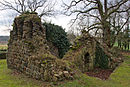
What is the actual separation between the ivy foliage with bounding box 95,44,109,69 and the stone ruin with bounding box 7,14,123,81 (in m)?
0.45

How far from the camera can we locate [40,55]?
→ 26.3 feet

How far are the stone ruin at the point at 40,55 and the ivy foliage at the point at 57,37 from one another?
5.10m

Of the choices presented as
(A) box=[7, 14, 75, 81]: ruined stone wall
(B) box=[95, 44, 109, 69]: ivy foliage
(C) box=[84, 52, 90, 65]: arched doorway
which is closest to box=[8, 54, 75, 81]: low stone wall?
(A) box=[7, 14, 75, 81]: ruined stone wall

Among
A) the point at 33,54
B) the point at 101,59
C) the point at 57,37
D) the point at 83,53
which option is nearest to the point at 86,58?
the point at 83,53

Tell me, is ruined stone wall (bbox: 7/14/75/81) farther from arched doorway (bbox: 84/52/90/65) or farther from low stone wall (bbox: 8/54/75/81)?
arched doorway (bbox: 84/52/90/65)

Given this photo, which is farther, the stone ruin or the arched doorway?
the arched doorway

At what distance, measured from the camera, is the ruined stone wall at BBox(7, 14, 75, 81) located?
7.19 meters

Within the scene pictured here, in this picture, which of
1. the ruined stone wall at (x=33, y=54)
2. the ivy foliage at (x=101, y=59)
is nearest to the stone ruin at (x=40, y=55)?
the ruined stone wall at (x=33, y=54)

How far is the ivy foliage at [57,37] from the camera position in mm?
16188

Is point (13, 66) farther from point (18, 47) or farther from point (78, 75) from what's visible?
point (78, 75)

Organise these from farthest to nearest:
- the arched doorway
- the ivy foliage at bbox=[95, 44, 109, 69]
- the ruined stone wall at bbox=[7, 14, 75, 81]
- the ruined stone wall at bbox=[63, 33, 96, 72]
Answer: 1. the ivy foliage at bbox=[95, 44, 109, 69]
2. the arched doorway
3. the ruined stone wall at bbox=[63, 33, 96, 72]
4. the ruined stone wall at bbox=[7, 14, 75, 81]

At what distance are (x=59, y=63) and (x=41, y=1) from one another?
69.8ft

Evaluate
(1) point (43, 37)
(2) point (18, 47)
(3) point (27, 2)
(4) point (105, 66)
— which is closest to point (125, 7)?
(4) point (105, 66)

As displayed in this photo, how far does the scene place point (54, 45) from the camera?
16.7m
